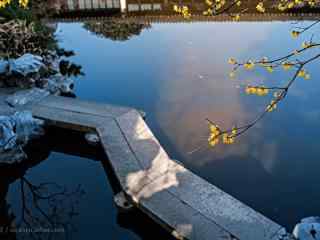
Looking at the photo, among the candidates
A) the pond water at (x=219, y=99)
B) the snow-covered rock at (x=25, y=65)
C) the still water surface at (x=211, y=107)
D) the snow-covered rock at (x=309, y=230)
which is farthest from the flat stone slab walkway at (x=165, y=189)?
the snow-covered rock at (x=25, y=65)

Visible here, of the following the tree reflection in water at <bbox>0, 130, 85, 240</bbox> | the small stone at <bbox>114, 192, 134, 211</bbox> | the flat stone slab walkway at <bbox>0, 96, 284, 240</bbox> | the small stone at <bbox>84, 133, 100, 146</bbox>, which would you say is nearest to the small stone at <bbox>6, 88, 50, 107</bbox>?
the flat stone slab walkway at <bbox>0, 96, 284, 240</bbox>

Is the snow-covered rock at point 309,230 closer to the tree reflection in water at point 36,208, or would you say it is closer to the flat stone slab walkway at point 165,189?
the flat stone slab walkway at point 165,189

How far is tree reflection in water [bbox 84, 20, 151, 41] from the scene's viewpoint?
11.8m

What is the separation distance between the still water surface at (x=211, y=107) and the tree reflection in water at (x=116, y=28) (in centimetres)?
35

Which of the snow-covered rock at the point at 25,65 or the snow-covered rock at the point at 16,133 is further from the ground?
the snow-covered rock at the point at 25,65

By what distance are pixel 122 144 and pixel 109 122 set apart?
77 cm

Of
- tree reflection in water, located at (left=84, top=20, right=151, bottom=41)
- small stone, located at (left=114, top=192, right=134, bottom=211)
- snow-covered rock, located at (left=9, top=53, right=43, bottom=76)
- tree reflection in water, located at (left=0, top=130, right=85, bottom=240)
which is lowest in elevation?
tree reflection in water, located at (left=0, top=130, right=85, bottom=240)

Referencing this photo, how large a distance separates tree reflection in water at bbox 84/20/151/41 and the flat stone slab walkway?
19.1ft

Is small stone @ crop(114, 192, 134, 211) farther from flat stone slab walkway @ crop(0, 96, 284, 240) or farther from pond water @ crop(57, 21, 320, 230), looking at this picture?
pond water @ crop(57, 21, 320, 230)

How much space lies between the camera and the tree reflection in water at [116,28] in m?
11.8

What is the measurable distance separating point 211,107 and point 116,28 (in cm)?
648

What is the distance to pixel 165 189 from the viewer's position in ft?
15.4

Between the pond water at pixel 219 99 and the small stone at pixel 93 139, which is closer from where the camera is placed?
the pond water at pixel 219 99

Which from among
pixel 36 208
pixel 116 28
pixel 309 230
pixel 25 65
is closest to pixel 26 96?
pixel 25 65
